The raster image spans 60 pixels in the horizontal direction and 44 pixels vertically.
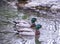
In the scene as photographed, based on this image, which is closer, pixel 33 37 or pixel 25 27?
pixel 33 37

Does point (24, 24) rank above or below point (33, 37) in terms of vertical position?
above

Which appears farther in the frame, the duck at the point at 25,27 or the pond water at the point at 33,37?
the duck at the point at 25,27

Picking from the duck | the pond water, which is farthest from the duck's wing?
the pond water

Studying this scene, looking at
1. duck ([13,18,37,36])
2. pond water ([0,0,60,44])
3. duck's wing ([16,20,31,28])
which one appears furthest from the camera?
duck's wing ([16,20,31,28])

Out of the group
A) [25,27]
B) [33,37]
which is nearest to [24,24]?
[25,27]

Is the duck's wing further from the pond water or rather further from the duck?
the pond water

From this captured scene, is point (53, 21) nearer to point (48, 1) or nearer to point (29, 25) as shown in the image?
point (29, 25)

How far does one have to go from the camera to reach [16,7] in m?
4.17

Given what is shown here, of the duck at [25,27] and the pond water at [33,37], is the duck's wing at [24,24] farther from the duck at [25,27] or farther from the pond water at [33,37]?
the pond water at [33,37]

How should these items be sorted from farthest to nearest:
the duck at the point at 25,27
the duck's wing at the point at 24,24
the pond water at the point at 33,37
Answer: the duck's wing at the point at 24,24, the duck at the point at 25,27, the pond water at the point at 33,37

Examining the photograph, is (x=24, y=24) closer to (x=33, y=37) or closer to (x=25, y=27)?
(x=25, y=27)

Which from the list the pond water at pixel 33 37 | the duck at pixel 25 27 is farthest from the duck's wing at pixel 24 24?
the pond water at pixel 33 37

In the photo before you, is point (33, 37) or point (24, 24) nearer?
point (33, 37)

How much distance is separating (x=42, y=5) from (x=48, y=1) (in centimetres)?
30
